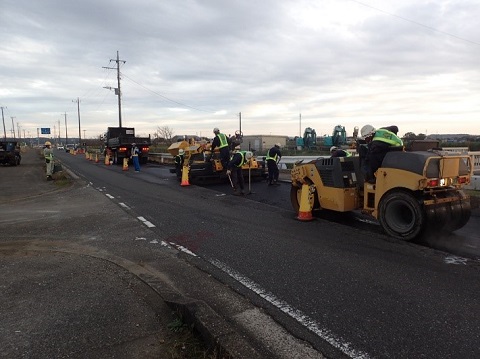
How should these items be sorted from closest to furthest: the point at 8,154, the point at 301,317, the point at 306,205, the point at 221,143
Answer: the point at 301,317, the point at 306,205, the point at 221,143, the point at 8,154

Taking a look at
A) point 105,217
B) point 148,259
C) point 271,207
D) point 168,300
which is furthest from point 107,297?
point 271,207

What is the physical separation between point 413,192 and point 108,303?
15.3ft

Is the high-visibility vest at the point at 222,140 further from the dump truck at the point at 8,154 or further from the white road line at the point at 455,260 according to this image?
the dump truck at the point at 8,154

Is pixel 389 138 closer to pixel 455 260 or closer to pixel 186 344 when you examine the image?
pixel 455 260

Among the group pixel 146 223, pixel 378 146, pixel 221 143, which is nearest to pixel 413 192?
pixel 378 146


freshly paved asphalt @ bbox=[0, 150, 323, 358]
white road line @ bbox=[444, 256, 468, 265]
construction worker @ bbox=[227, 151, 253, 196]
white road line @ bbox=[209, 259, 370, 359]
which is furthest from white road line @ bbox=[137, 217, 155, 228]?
white road line @ bbox=[444, 256, 468, 265]

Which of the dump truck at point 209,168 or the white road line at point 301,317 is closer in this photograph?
the white road line at point 301,317

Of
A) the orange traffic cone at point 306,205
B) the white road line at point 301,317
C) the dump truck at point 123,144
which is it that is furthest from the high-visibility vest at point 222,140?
the dump truck at point 123,144

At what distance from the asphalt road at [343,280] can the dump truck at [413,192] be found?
0.37 m

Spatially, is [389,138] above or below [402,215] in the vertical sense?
above

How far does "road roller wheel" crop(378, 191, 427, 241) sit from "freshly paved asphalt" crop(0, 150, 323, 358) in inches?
129

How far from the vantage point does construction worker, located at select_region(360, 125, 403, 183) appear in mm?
6457

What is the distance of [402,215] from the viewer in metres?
6.45

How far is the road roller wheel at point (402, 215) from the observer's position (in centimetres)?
600
